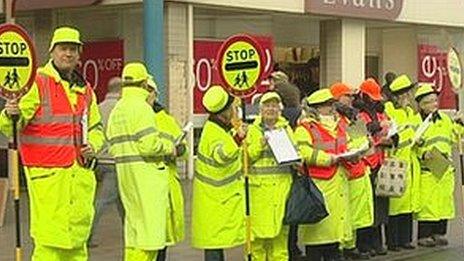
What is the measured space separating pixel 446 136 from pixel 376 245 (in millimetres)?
1514

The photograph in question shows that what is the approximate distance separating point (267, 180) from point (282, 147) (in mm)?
404

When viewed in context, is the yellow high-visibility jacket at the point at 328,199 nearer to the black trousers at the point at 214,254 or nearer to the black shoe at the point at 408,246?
the black trousers at the point at 214,254

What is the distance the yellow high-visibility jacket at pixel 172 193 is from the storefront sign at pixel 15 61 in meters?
1.44

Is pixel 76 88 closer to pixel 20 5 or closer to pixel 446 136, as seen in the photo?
pixel 446 136

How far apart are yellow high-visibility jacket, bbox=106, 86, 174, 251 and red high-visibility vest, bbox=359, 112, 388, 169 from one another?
124 inches

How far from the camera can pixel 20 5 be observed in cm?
2234

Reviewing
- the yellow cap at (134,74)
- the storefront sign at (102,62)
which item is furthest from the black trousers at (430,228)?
the storefront sign at (102,62)

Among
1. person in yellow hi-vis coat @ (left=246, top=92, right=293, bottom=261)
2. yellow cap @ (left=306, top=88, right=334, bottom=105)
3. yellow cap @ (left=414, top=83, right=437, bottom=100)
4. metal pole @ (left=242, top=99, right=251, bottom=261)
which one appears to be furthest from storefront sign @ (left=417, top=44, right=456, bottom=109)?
metal pole @ (left=242, top=99, right=251, bottom=261)

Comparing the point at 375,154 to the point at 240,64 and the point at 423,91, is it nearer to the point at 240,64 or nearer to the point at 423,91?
the point at 423,91

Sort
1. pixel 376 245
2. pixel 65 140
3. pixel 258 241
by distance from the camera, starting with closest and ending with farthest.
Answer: pixel 65 140, pixel 258 241, pixel 376 245

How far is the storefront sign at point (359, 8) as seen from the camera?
23.6m

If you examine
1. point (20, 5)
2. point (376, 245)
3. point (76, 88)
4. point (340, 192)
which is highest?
point (20, 5)

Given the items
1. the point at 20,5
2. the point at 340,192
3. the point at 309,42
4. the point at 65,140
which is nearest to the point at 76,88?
the point at 65,140

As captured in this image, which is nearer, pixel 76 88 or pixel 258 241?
pixel 76 88
